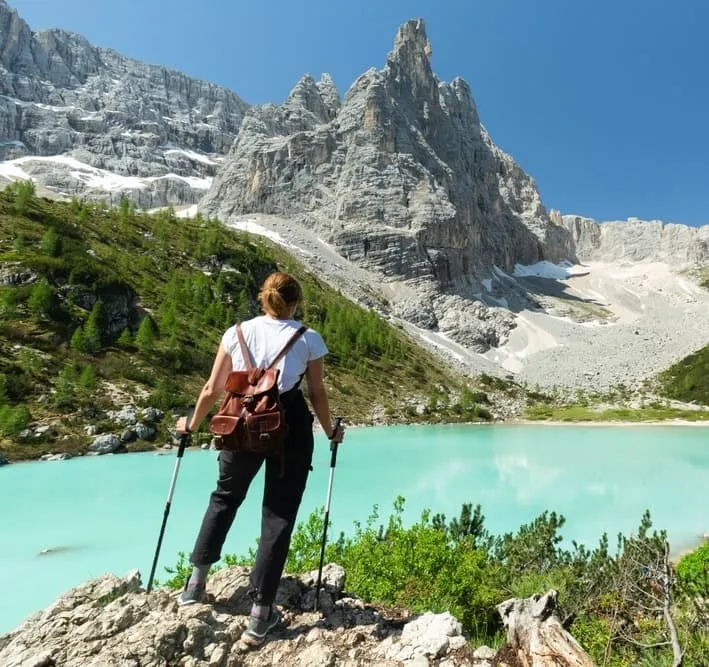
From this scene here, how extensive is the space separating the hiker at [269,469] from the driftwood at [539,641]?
1867mm

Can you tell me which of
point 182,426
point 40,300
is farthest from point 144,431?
point 182,426

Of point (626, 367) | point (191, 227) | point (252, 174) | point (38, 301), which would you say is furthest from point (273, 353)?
point (252, 174)

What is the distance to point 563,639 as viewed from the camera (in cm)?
329

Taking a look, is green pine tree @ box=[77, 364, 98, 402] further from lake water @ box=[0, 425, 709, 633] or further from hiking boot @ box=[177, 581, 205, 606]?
hiking boot @ box=[177, 581, 205, 606]

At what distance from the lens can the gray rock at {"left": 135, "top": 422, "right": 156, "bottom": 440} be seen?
27.1m

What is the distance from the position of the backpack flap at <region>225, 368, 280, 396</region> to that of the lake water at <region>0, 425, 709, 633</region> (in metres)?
7.51

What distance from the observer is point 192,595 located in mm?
3852

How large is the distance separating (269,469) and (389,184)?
388 feet

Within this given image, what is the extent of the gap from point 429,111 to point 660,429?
12551cm

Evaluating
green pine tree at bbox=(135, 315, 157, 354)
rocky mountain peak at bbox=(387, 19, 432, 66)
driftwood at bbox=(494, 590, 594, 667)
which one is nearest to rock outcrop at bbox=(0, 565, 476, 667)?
driftwood at bbox=(494, 590, 594, 667)

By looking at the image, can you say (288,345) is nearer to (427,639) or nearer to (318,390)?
(318,390)

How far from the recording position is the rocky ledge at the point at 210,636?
10.1 ft

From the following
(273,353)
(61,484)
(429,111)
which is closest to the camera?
(273,353)

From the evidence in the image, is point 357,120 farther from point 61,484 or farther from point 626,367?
point 61,484
